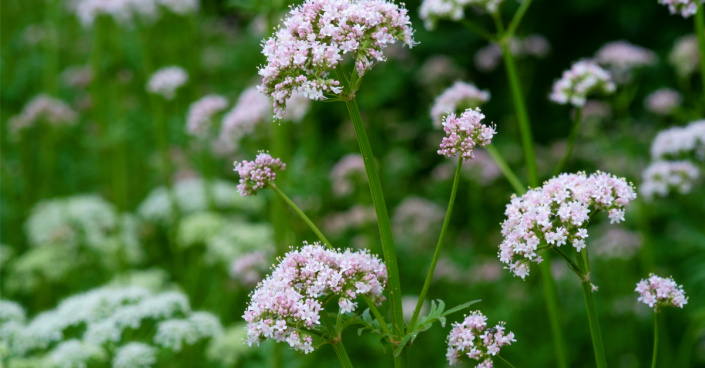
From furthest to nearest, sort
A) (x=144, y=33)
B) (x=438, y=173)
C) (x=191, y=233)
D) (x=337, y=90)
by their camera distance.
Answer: (x=438, y=173)
(x=144, y=33)
(x=191, y=233)
(x=337, y=90)

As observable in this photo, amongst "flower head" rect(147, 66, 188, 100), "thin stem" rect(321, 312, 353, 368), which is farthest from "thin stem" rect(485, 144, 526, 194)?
"flower head" rect(147, 66, 188, 100)

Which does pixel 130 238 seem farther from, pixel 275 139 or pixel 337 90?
pixel 337 90

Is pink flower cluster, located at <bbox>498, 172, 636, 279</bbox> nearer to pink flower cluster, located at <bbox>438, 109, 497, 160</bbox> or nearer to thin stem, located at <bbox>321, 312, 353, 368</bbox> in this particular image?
pink flower cluster, located at <bbox>438, 109, 497, 160</bbox>

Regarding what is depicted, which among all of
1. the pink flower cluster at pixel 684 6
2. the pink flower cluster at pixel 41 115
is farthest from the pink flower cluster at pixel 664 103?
the pink flower cluster at pixel 41 115

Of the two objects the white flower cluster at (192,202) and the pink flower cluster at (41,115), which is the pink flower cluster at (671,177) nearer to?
the white flower cluster at (192,202)

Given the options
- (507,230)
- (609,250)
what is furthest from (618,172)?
(507,230)

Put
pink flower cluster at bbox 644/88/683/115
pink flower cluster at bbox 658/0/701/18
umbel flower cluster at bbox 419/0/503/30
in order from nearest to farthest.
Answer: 1. pink flower cluster at bbox 658/0/701/18
2. umbel flower cluster at bbox 419/0/503/30
3. pink flower cluster at bbox 644/88/683/115
